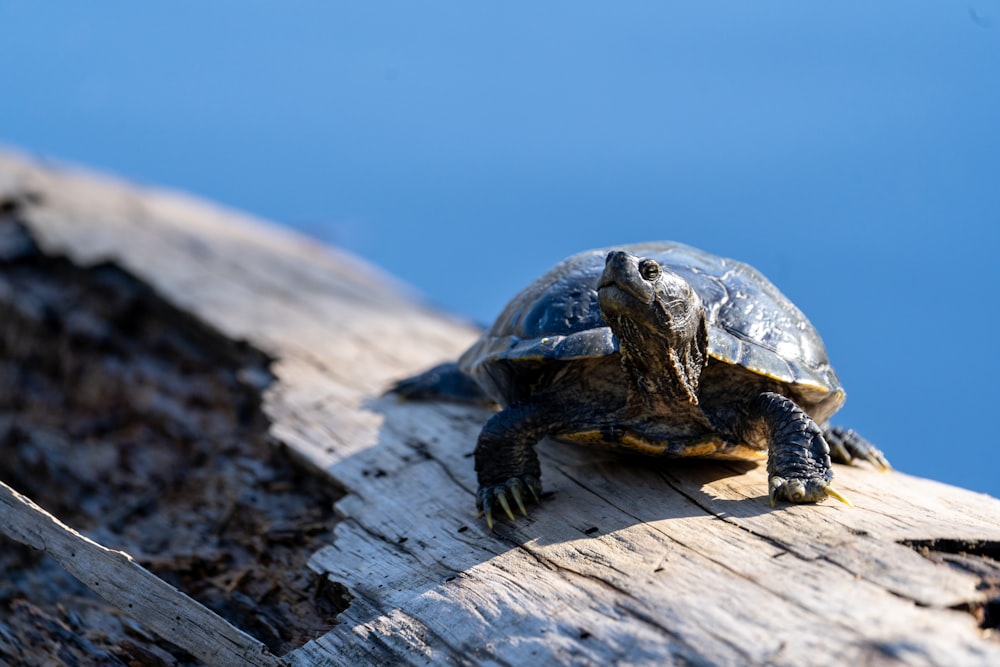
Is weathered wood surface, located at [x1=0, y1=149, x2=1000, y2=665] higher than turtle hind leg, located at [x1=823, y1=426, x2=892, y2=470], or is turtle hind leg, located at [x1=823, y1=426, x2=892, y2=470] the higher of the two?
turtle hind leg, located at [x1=823, y1=426, x2=892, y2=470]

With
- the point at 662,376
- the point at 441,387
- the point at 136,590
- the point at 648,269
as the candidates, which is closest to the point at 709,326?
the point at 662,376

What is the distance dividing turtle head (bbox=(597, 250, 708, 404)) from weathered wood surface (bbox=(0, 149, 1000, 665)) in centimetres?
36

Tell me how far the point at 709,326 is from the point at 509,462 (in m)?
0.76

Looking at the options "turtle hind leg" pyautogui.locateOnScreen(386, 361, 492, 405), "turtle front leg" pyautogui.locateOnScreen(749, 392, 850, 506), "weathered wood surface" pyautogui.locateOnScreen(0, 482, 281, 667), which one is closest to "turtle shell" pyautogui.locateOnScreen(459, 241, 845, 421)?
"turtle front leg" pyautogui.locateOnScreen(749, 392, 850, 506)

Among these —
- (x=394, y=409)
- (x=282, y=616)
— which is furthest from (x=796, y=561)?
(x=394, y=409)

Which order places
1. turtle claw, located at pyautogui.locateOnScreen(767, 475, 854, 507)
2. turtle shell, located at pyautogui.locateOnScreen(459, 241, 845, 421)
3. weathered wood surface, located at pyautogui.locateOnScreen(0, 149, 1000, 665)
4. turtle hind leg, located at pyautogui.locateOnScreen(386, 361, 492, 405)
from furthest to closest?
turtle hind leg, located at pyautogui.locateOnScreen(386, 361, 492, 405)
turtle shell, located at pyautogui.locateOnScreen(459, 241, 845, 421)
turtle claw, located at pyautogui.locateOnScreen(767, 475, 854, 507)
weathered wood surface, located at pyautogui.locateOnScreen(0, 149, 1000, 665)

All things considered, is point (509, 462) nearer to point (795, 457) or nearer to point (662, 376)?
point (662, 376)

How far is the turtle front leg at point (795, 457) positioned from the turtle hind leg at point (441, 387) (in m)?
1.60

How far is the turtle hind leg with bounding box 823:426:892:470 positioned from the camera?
327cm

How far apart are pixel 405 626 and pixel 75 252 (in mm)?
4036

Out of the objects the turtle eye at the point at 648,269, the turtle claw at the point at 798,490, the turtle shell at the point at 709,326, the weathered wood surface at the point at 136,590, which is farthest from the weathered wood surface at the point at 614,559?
the turtle eye at the point at 648,269

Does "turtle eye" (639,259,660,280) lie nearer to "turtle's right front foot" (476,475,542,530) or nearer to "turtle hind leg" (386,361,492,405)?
"turtle's right front foot" (476,475,542,530)

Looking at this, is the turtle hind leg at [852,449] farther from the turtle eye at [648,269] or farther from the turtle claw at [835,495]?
the turtle eye at [648,269]

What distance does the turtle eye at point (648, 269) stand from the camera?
2609 millimetres
